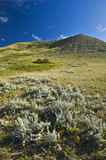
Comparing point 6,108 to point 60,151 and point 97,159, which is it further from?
point 97,159

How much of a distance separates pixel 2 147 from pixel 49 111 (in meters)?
2.15

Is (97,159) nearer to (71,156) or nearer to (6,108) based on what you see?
(71,156)

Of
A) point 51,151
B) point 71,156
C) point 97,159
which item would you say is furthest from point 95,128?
point 51,151

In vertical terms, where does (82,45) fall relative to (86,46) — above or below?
above

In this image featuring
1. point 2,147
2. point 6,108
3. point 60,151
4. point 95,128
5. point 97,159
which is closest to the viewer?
point 97,159

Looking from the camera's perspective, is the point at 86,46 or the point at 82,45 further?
the point at 82,45

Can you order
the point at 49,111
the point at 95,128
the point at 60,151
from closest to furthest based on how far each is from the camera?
1. the point at 60,151
2. the point at 95,128
3. the point at 49,111

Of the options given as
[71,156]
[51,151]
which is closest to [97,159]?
[71,156]

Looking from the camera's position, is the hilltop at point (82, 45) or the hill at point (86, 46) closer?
the hilltop at point (82, 45)

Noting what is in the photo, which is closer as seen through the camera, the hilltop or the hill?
the hilltop

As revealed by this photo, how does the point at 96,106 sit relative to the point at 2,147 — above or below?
above

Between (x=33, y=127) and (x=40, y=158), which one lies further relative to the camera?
(x=33, y=127)

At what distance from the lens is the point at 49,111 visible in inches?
168

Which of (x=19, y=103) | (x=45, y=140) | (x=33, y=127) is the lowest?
(x=45, y=140)
